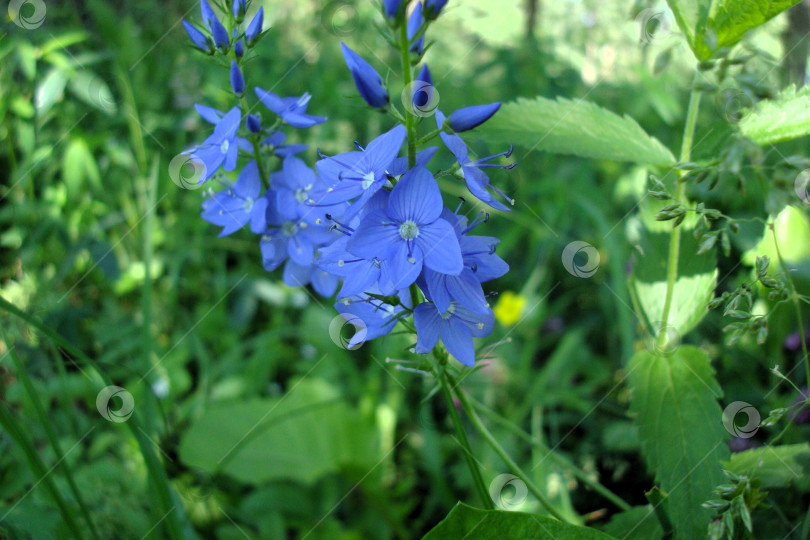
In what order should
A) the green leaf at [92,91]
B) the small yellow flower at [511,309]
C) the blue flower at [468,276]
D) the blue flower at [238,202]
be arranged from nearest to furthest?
the blue flower at [468,276]
the blue flower at [238,202]
the small yellow flower at [511,309]
the green leaf at [92,91]

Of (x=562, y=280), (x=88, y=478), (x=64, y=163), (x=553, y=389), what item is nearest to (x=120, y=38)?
(x=64, y=163)

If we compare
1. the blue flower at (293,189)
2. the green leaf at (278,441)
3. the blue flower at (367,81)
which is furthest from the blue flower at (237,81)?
the green leaf at (278,441)

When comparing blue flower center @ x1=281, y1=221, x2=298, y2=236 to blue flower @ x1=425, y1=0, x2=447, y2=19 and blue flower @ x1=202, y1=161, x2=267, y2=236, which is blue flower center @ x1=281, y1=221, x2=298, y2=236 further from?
blue flower @ x1=425, y1=0, x2=447, y2=19

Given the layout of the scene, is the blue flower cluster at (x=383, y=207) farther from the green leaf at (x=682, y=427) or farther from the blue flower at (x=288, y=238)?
the green leaf at (x=682, y=427)

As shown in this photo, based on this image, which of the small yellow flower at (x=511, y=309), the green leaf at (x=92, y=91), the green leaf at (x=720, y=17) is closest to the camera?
the green leaf at (x=720, y=17)

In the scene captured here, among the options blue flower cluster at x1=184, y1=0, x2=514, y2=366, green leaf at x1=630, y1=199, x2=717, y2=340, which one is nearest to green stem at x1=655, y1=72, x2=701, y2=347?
green leaf at x1=630, y1=199, x2=717, y2=340

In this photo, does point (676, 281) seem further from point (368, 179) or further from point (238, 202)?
point (238, 202)

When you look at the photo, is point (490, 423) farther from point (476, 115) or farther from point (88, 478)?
point (476, 115)
